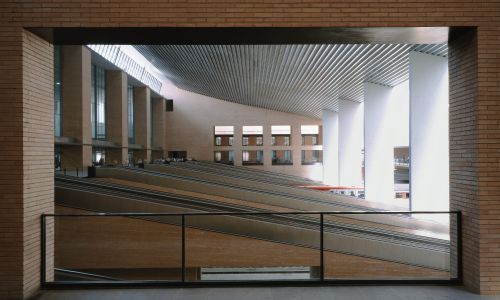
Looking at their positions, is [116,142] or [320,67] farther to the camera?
[116,142]

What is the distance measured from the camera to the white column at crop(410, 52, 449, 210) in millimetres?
15105

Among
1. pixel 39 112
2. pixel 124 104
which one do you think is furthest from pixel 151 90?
pixel 39 112

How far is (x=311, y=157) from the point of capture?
1785 inches

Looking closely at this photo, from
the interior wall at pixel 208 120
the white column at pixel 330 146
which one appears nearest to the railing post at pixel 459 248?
the white column at pixel 330 146

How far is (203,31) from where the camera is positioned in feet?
17.8

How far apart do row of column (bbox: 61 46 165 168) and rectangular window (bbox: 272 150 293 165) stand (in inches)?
444

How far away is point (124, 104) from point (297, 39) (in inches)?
945

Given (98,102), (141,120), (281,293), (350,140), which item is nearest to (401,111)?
(350,140)

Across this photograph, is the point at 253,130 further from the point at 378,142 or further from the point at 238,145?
the point at 378,142

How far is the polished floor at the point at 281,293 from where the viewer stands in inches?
201

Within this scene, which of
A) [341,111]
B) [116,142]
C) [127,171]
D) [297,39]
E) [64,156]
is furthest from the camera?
[341,111]

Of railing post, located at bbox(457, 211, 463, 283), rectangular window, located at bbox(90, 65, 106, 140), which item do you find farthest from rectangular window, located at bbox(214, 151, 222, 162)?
railing post, located at bbox(457, 211, 463, 283)

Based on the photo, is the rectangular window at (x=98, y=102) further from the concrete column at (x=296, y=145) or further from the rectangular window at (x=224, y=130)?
the concrete column at (x=296, y=145)

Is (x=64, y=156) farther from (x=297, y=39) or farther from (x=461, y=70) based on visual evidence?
(x=461, y=70)
